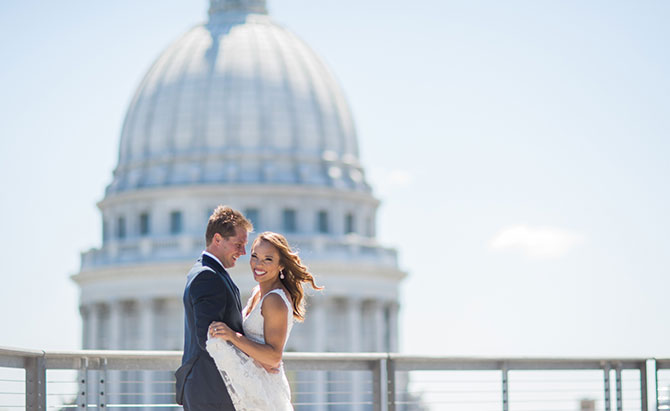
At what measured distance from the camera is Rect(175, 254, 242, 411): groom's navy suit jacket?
49.8 feet

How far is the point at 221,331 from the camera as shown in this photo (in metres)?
15.0

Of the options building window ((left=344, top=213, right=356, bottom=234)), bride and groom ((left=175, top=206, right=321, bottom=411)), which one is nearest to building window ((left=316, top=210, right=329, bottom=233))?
building window ((left=344, top=213, right=356, bottom=234))

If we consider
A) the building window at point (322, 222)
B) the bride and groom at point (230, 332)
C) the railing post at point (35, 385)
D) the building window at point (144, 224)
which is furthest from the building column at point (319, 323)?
the bride and groom at point (230, 332)

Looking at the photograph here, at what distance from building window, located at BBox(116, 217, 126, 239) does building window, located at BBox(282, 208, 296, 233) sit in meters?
11.5

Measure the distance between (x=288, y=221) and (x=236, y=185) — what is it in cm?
443

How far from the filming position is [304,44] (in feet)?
385

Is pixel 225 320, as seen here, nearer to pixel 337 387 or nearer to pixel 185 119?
pixel 337 387

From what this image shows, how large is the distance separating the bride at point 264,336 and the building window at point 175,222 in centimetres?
9270

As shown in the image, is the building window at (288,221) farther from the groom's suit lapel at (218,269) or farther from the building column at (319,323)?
the groom's suit lapel at (218,269)

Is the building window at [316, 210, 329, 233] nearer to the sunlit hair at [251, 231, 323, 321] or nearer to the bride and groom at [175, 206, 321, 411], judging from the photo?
the sunlit hair at [251, 231, 323, 321]

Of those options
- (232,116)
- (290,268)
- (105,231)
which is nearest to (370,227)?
(232,116)

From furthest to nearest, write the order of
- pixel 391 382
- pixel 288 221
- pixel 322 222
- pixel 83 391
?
pixel 322 222 → pixel 288 221 → pixel 391 382 → pixel 83 391

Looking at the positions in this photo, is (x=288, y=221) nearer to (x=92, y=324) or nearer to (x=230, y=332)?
(x=92, y=324)

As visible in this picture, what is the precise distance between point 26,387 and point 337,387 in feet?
247
